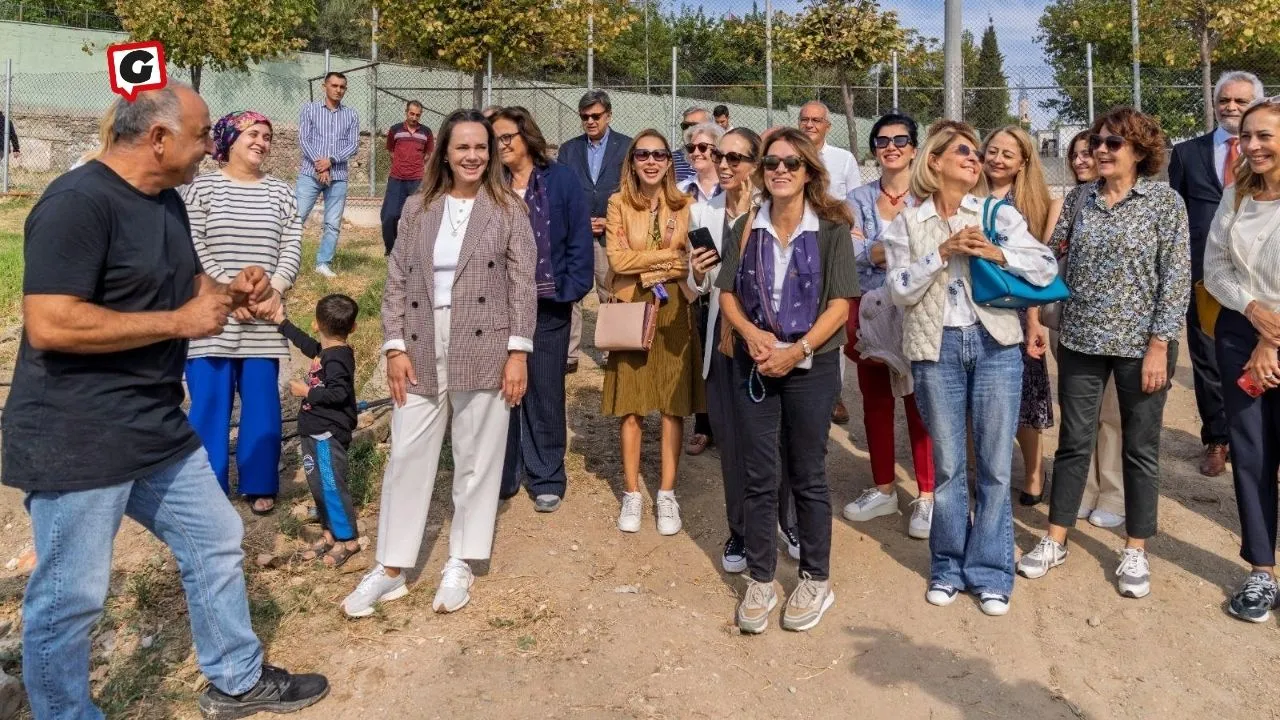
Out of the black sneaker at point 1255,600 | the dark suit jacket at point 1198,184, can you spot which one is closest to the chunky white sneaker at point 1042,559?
the black sneaker at point 1255,600

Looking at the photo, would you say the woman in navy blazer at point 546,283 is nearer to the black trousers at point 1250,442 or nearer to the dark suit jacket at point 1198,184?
the black trousers at point 1250,442

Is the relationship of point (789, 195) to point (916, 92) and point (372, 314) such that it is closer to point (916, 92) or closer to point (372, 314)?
point (372, 314)

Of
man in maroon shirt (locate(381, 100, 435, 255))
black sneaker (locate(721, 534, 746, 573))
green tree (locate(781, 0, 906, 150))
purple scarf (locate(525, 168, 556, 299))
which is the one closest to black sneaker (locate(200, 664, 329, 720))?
black sneaker (locate(721, 534, 746, 573))

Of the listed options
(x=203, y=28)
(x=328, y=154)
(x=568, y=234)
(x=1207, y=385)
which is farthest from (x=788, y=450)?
(x=203, y=28)

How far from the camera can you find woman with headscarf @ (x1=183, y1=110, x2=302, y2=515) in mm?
5219

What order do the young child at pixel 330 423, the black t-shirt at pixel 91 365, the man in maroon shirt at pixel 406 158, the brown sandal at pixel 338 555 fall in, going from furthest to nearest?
1. the man in maroon shirt at pixel 406 158
2. the brown sandal at pixel 338 555
3. the young child at pixel 330 423
4. the black t-shirt at pixel 91 365

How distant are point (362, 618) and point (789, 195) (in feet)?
8.48

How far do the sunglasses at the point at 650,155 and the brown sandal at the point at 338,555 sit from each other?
2461mm

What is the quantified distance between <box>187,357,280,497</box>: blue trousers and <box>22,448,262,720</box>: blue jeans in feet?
5.82

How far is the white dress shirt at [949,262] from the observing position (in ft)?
14.2

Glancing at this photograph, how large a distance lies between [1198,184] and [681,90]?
16.3m

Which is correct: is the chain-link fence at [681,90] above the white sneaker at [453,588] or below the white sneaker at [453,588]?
above

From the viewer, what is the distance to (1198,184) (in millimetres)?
6055

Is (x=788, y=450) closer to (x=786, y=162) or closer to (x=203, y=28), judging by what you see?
(x=786, y=162)
